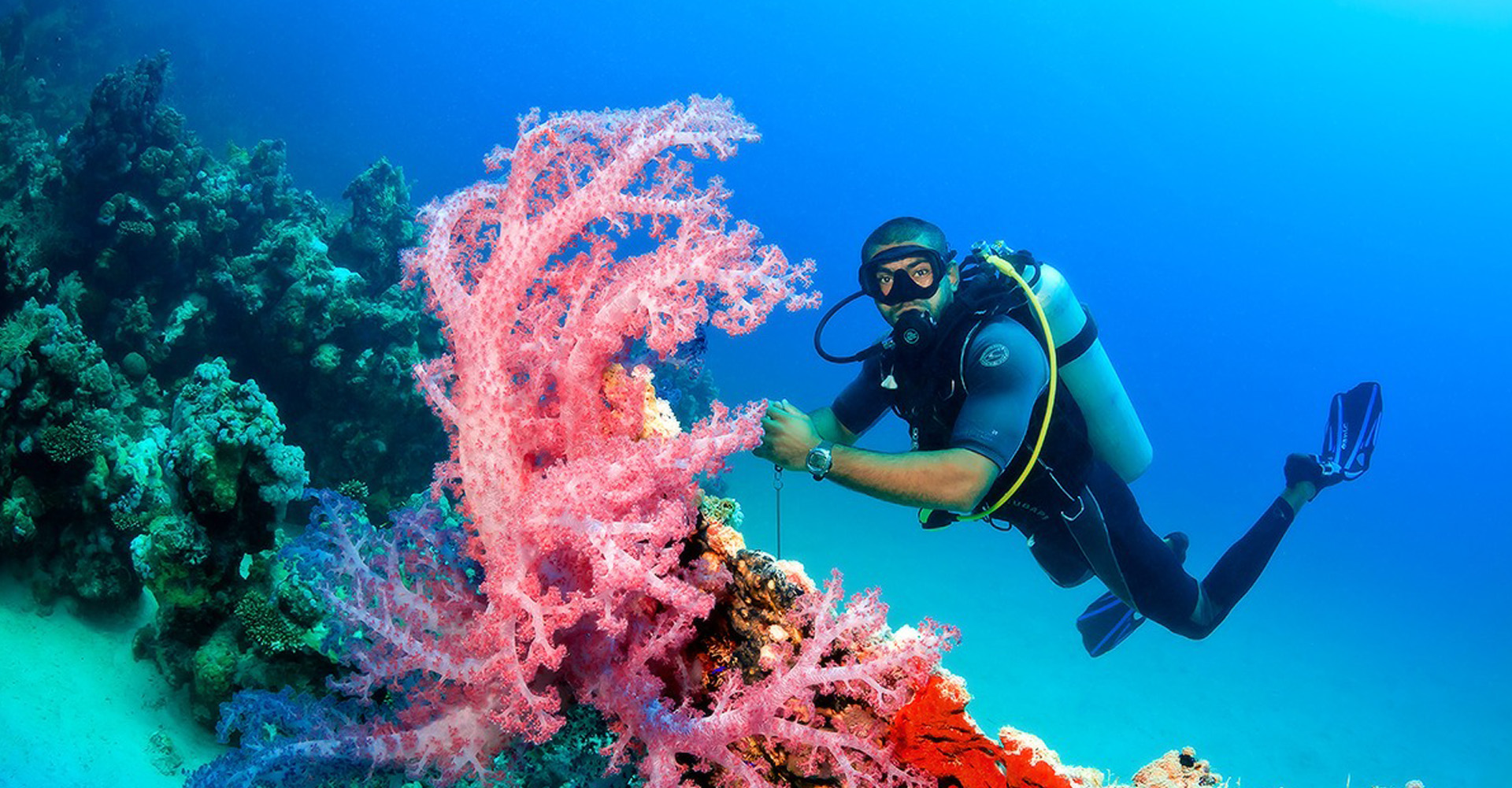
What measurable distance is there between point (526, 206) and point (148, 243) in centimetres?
845

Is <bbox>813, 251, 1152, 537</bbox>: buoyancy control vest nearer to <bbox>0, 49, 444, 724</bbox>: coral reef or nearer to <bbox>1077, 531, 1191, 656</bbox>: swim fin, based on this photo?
<bbox>1077, 531, 1191, 656</bbox>: swim fin

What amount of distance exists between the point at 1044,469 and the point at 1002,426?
1.77m

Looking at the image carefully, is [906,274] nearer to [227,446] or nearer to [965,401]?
[965,401]

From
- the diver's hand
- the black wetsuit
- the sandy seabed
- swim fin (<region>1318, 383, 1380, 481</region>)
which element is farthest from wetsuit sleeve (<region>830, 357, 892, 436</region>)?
swim fin (<region>1318, 383, 1380, 481</region>)

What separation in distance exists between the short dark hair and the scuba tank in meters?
0.95

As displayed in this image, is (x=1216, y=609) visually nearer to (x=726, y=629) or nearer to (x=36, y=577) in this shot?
(x=726, y=629)

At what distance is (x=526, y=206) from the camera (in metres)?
2.46

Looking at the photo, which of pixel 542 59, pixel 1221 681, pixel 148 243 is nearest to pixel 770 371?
pixel 1221 681

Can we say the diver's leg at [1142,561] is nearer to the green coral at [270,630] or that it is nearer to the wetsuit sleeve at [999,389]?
the wetsuit sleeve at [999,389]

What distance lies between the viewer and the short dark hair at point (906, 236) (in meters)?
3.79

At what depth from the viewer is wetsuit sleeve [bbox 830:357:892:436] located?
4242mm

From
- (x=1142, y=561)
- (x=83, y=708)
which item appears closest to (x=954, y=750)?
(x=1142, y=561)

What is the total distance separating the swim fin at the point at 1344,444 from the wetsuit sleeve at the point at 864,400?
5293 millimetres

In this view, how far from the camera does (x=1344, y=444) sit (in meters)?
7.41
